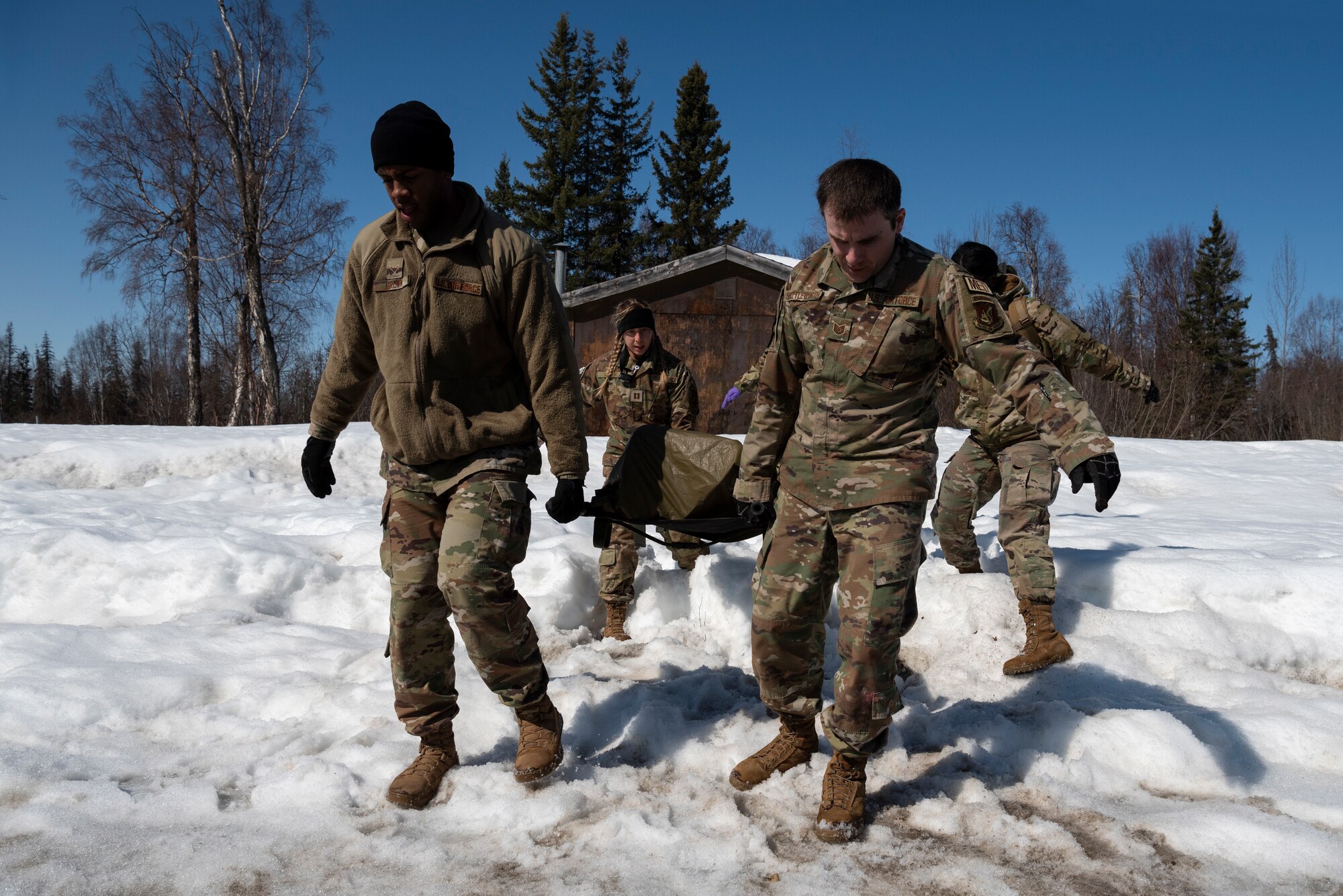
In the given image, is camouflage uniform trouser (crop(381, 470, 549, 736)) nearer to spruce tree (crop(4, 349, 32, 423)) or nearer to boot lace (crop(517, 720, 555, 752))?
boot lace (crop(517, 720, 555, 752))

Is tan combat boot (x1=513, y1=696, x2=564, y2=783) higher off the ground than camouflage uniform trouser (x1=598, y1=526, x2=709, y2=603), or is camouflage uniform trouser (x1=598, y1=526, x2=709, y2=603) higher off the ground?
camouflage uniform trouser (x1=598, y1=526, x2=709, y2=603)

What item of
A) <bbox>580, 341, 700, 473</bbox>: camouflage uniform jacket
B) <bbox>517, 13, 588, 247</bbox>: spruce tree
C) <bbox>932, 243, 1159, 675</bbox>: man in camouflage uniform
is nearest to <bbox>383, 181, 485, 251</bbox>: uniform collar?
<bbox>932, 243, 1159, 675</bbox>: man in camouflage uniform

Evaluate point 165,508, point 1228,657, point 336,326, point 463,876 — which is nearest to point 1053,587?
point 1228,657

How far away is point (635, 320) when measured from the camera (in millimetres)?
5801

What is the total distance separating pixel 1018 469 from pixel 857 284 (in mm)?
2101

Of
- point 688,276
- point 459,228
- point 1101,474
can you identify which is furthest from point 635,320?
point 688,276

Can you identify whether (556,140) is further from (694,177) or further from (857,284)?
(857,284)

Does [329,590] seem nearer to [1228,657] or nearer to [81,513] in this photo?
[81,513]

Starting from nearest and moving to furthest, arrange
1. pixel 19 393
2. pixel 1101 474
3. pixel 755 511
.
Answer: pixel 1101 474 → pixel 755 511 → pixel 19 393

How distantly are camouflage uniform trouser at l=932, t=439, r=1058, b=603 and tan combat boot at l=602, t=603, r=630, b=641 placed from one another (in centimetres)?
185

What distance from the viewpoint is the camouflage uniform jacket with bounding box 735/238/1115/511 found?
2734 millimetres

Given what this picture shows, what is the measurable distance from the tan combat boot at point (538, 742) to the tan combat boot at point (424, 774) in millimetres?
240

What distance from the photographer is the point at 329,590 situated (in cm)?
536

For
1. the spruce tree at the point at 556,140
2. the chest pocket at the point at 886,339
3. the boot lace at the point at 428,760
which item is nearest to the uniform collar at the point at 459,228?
the chest pocket at the point at 886,339
